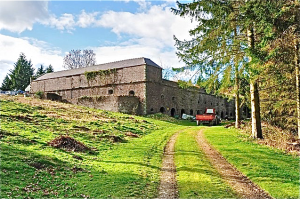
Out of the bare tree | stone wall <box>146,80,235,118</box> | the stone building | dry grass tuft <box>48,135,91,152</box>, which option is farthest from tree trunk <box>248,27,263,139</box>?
the bare tree

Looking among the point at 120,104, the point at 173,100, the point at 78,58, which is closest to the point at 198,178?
the point at 120,104

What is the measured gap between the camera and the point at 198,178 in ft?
26.5

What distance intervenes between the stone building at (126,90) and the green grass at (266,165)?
23.5 m

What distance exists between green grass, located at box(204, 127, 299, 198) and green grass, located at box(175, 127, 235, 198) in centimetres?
115

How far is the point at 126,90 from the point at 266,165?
3134cm

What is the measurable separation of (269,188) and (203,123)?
23206 mm

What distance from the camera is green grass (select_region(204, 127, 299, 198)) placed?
7.36 m

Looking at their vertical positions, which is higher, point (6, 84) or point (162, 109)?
point (6, 84)

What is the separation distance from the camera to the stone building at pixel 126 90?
123 ft

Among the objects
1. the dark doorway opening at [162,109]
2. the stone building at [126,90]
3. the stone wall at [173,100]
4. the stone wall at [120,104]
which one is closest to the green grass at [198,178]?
Answer: the stone wall at [173,100]

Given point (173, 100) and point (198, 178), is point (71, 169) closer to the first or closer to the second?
point (198, 178)

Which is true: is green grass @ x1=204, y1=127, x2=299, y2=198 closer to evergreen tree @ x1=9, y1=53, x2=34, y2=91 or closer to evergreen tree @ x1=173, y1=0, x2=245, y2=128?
evergreen tree @ x1=173, y1=0, x2=245, y2=128

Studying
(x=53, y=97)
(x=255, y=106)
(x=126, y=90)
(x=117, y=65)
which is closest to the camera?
(x=255, y=106)

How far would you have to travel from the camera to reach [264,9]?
36.3 feet
